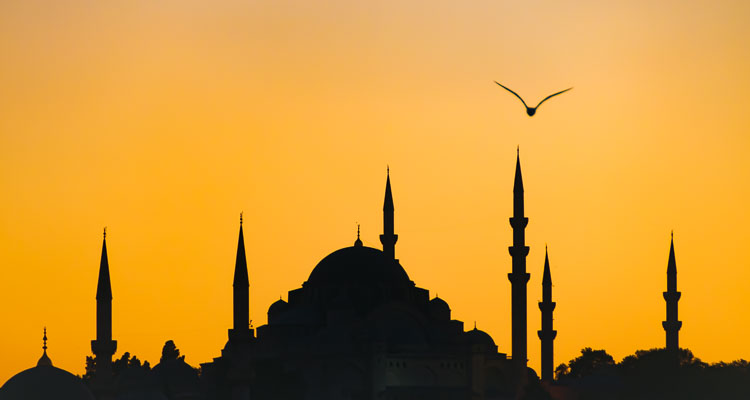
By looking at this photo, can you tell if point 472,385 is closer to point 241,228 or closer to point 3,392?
point 241,228

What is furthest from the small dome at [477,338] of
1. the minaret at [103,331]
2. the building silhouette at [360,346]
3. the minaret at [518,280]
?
the minaret at [103,331]

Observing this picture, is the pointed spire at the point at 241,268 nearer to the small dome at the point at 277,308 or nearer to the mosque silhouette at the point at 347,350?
the mosque silhouette at the point at 347,350

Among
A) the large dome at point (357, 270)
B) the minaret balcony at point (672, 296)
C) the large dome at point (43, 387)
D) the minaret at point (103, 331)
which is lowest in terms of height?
the large dome at point (43, 387)

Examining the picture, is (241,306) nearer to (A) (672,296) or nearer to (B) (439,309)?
(B) (439,309)

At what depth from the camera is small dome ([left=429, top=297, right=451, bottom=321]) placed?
85625 millimetres

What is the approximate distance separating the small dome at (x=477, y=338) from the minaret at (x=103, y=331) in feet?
42.8

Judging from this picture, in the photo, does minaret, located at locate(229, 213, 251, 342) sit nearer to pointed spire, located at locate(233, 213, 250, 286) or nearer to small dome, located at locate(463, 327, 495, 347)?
A: pointed spire, located at locate(233, 213, 250, 286)

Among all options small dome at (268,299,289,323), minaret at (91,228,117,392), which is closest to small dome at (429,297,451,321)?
small dome at (268,299,289,323)

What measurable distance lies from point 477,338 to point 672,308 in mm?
8200

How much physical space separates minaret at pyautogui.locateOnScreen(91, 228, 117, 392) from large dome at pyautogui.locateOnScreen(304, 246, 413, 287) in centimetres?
903

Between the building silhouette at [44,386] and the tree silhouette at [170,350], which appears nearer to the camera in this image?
the building silhouette at [44,386]

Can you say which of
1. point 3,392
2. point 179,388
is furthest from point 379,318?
point 3,392

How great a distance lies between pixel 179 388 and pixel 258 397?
4.87m

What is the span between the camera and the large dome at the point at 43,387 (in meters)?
77.2
